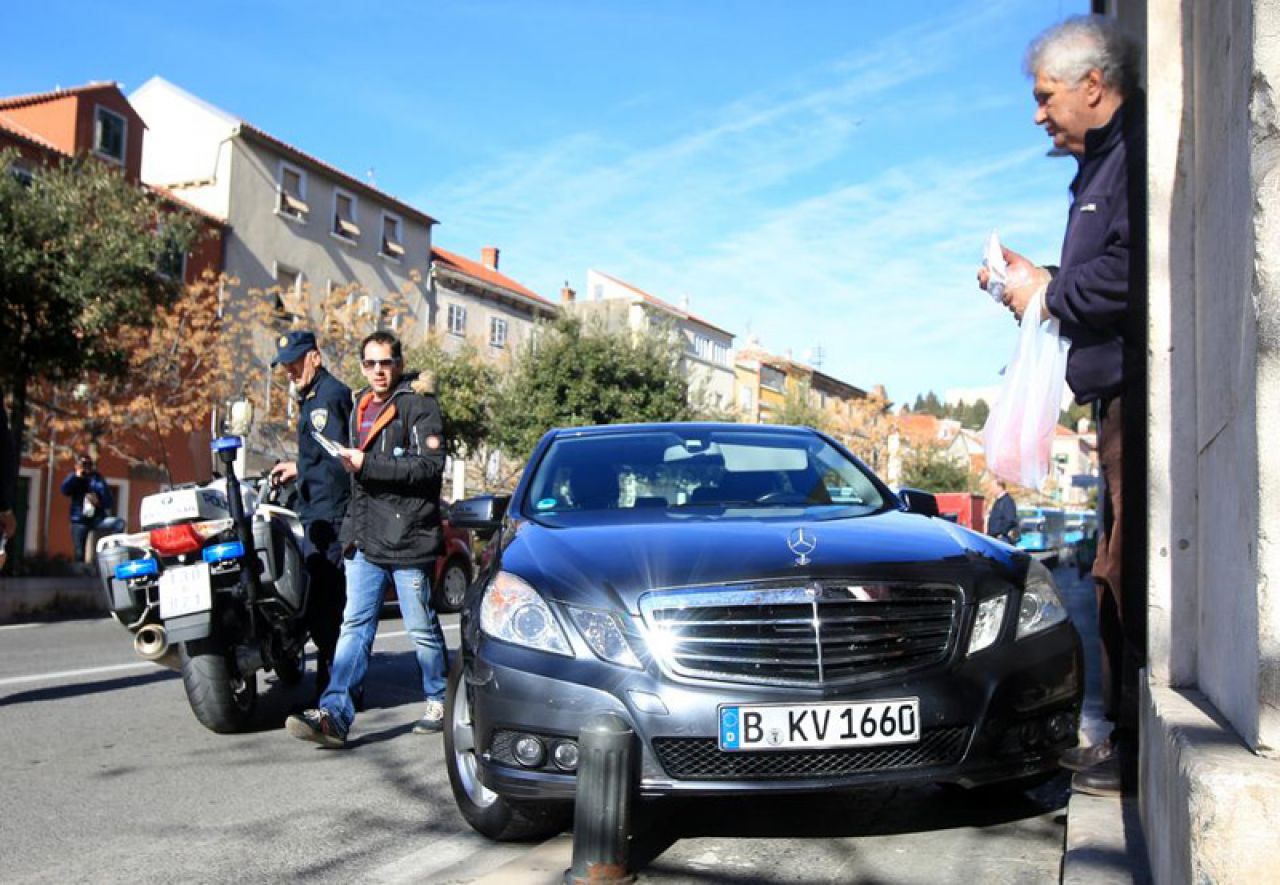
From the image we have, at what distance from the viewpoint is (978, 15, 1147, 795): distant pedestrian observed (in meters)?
4.16

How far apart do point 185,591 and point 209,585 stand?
0.11 meters

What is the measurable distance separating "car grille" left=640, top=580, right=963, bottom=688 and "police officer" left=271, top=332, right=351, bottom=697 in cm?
360

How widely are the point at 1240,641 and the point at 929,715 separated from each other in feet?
5.14

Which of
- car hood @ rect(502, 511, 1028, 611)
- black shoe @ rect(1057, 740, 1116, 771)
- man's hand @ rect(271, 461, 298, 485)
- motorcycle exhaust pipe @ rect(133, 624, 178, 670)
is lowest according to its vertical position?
black shoe @ rect(1057, 740, 1116, 771)

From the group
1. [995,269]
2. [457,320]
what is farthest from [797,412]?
[995,269]

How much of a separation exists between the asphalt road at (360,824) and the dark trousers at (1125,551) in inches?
20.2

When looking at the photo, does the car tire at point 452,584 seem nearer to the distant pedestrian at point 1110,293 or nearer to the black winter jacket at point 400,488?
the black winter jacket at point 400,488

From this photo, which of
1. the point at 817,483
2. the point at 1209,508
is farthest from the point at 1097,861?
the point at 817,483

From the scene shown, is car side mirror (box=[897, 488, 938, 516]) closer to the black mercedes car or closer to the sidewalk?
the black mercedes car

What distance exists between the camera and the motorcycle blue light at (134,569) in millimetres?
6254

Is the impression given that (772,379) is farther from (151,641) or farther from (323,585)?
(151,641)

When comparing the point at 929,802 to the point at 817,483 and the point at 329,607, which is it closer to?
the point at 817,483

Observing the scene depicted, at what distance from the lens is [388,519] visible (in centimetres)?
623

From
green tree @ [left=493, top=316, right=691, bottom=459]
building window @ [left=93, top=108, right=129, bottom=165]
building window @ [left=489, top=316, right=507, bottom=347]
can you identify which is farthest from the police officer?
building window @ [left=489, top=316, right=507, bottom=347]
